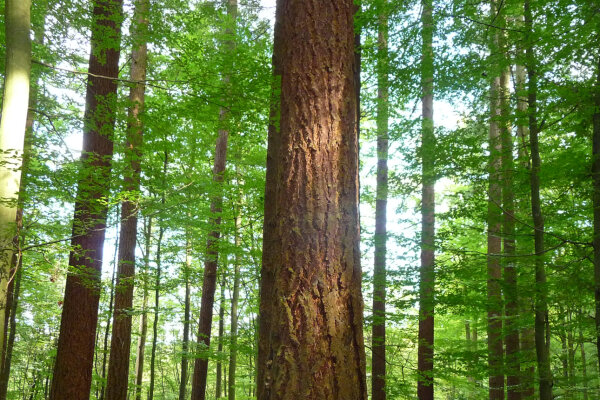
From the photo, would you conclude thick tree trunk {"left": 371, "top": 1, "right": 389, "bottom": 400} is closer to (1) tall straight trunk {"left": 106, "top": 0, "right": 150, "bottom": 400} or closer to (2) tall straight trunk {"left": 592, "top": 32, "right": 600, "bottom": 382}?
(2) tall straight trunk {"left": 592, "top": 32, "right": 600, "bottom": 382}

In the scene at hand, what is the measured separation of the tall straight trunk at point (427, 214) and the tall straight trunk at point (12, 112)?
16.8 feet

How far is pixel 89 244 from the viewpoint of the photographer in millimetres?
6000

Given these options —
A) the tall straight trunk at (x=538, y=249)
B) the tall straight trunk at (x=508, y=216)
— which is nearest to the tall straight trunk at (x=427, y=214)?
the tall straight trunk at (x=508, y=216)

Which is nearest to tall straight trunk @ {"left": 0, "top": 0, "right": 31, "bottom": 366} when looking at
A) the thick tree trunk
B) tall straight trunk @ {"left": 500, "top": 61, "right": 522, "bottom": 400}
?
the thick tree trunk

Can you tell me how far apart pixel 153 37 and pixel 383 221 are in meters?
6.08

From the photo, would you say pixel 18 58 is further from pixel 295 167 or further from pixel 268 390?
pixel 268 390

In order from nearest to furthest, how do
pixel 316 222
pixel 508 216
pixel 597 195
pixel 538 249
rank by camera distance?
1. pixel 316 222
2. pixel 597 195
3. pixel 538 249
4. pixel 508 216

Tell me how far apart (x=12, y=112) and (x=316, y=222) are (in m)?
3.75

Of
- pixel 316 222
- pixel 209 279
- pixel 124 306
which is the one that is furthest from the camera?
pixel 209 279

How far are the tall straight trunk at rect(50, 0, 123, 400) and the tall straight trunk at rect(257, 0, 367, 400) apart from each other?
3841mm

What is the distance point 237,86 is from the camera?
498cm

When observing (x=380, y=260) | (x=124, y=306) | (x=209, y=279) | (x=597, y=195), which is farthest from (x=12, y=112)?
(x=209, y=279)

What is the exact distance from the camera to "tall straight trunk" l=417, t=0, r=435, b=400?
21.9 ft

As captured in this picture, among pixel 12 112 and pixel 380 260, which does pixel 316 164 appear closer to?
pixel 12 112
